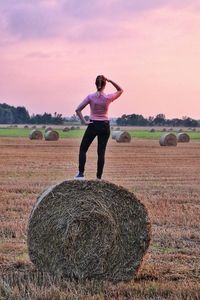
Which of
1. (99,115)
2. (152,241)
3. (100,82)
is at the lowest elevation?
(152,241)

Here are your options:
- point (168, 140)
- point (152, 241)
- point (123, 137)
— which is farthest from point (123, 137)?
point (152, 241)

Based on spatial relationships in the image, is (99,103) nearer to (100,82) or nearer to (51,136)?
(100,82)

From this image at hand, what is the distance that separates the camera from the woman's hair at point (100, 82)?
9.20 m

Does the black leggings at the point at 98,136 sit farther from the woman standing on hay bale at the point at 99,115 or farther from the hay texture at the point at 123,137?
the hay texture at the point at 123,137

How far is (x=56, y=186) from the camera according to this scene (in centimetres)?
809

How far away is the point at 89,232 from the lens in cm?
791

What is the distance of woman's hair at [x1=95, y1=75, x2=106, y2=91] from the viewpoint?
30.2 ft

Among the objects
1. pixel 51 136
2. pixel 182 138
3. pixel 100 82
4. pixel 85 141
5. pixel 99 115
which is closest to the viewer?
pixel 100 82

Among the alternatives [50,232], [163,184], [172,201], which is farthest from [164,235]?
[163,184]

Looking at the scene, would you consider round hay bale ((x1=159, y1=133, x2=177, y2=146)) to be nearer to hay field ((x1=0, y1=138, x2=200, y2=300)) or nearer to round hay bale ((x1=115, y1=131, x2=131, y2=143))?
round hay bale ((x1=115, y1=131, x2=131, y2=143))

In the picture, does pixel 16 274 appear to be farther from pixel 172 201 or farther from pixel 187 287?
pixel 172 201

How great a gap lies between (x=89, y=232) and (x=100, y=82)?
2.40 m

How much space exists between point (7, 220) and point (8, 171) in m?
10.3

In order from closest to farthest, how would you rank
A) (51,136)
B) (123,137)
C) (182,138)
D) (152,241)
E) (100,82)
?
(100,82) → (152,241) → (123,137) → (51,136) → (182,138)
